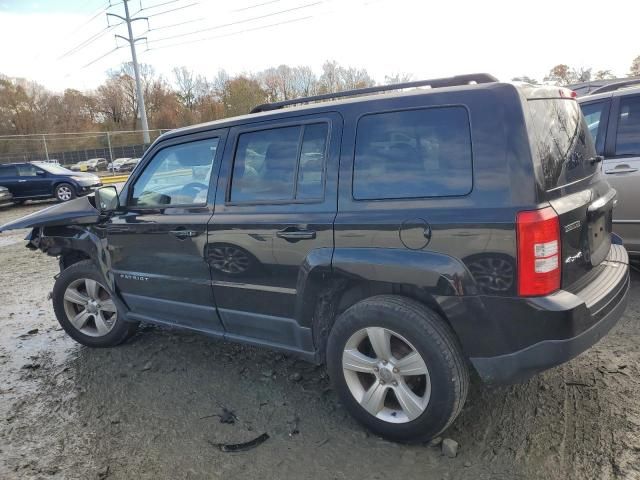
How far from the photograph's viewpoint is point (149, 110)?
65125 millimetres

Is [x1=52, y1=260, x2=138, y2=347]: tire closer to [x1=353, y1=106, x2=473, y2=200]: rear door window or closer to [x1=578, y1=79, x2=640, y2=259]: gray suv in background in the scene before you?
[x1=353, y1=106, x2=473, y2=200]: rear door window

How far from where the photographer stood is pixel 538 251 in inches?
86.2

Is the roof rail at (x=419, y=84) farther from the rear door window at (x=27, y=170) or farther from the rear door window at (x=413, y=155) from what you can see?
the rear door window at (x=27, y=170)

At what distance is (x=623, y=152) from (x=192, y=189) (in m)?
4.01

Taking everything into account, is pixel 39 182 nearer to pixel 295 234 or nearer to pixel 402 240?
pixel 295 234

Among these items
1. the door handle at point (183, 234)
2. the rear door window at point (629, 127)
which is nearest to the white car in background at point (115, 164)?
the door handle at point (183, 234)

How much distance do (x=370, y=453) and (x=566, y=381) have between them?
1.46 metres

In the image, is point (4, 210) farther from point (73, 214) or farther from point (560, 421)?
point (560, 421)

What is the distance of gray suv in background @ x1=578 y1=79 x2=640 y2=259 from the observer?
4.45 meters

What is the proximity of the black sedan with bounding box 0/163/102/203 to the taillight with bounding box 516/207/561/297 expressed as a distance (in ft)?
55.5

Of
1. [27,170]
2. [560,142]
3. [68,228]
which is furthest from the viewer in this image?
[27,170]

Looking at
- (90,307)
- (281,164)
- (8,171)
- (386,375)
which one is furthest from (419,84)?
(8,171)

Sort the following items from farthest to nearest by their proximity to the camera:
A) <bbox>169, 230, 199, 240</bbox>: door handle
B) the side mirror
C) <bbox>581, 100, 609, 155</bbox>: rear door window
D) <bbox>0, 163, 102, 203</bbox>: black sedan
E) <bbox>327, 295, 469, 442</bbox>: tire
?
<bbox>0, 163, 102, 203</bbox>: black sedan < <bbox>581, 100, 609, 155</bbox>: rear door window < the side mirror < <bbox>169, 230, 199, 240</bbox>: door handle < <bbox>327, 295, 469, 442</bbox>: tire

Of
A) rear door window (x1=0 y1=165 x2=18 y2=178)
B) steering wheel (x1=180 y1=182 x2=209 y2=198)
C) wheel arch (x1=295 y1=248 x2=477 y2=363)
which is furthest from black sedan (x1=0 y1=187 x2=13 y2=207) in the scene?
wheel arch (x1=295 y1=248 x2=477 y2=363)
